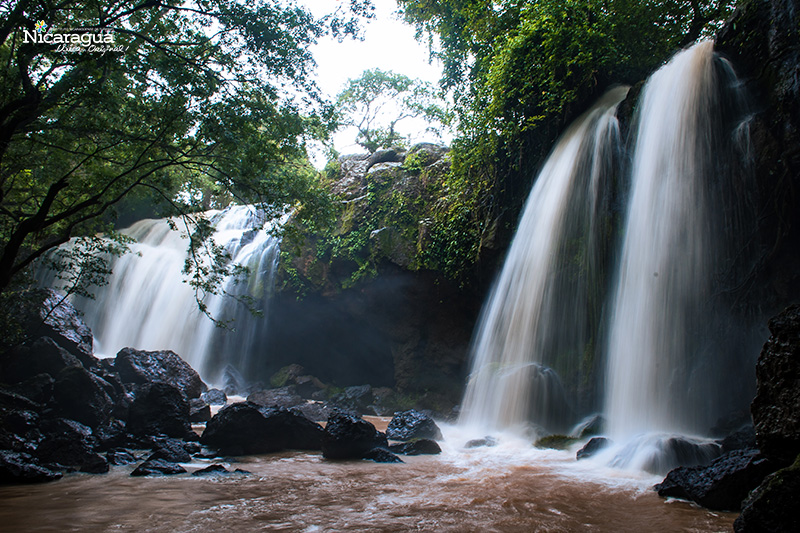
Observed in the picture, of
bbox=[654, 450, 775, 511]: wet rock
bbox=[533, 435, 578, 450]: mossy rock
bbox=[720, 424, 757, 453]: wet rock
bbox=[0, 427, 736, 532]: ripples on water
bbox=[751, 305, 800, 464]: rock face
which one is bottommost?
bbox=[0, 427, 736, 532]: ripples on water

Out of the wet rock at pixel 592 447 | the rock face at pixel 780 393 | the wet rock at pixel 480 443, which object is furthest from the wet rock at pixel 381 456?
the rock face at pixel 780 393

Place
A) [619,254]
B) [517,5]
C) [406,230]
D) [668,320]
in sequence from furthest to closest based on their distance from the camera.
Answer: [406,230] → [517,5] → [619,254] → [668,320]

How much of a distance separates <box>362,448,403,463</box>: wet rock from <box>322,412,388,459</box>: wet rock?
0.11 m

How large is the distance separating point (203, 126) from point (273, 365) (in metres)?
13.7

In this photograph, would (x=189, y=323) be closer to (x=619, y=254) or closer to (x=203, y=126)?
(x=203, y=126)

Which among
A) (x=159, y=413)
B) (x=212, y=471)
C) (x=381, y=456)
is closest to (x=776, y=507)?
(x=381, y=456)

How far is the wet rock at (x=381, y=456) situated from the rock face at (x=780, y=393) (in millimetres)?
4735

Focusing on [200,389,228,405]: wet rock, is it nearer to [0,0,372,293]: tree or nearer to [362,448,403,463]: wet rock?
[0,0,372,293]: tree

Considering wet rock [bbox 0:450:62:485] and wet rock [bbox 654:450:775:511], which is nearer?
wet rock [bbox 654:450:775:511]

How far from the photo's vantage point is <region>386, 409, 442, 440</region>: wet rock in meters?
9.16

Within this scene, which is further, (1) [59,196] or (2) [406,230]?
(2) [406,230]

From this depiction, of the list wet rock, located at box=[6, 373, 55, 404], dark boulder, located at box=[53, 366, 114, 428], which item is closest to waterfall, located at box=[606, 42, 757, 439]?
dark boulder, located at box=[53, 366, 114, 428]

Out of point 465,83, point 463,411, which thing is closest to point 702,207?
point 463,411

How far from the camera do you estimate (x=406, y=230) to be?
1558cm
